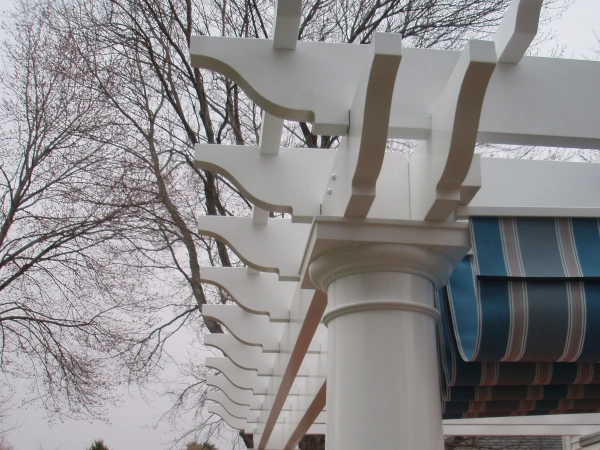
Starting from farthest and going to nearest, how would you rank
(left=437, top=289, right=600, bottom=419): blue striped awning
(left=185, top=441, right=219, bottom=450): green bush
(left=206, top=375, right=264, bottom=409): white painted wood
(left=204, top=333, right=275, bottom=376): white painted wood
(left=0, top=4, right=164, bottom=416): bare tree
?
1. (left=185, top=441, right=219, bottom=450): green bush
2. (left=0, top=4, right=164, bottom=416): bare tree
3. (left=206, top=375, right=264, bottom=409): white painted wood
4. (left=204, top=333, right=275, bottom=376): white painted wood
5. (left=437, top=289, right=600, bottom=419): blue striped awning

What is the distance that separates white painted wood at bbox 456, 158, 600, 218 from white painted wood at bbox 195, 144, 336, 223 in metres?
0.74

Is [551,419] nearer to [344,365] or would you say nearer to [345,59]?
[344,365]

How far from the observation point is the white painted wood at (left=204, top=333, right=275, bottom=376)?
6145mm

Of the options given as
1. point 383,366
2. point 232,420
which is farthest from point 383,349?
point 232,420

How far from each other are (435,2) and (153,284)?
21.5 ft

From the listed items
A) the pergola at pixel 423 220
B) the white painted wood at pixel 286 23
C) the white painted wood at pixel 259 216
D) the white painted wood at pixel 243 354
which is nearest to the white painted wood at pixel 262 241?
the white painted wood at pixel 259 216

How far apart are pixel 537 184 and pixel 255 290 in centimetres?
219

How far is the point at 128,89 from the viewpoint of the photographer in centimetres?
1052

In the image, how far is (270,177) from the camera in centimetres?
292

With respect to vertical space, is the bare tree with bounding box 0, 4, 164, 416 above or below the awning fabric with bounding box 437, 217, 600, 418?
above

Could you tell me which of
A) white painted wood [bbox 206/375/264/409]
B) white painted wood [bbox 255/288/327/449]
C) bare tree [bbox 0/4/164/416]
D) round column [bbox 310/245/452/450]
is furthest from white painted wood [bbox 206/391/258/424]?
round column [bbox 310/245/452/450]

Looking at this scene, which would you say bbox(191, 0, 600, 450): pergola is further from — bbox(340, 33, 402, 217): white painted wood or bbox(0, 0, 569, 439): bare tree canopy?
bbox(0, 0, 569, 439): bare tree canopy

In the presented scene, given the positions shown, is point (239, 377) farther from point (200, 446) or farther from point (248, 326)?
point (200, 446)

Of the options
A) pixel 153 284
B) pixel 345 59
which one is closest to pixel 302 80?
pixel 345 59
